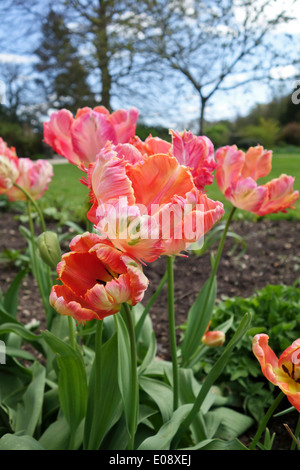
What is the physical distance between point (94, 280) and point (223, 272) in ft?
6.75

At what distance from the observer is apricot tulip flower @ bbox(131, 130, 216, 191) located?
62 cm

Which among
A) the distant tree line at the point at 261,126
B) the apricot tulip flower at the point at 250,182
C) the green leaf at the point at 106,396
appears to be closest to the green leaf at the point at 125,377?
the green leaf at the point at 106,396

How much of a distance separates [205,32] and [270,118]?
344 centimetres

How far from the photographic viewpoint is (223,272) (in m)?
2.53

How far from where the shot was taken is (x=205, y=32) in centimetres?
559

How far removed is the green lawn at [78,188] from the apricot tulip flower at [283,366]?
1.40 m

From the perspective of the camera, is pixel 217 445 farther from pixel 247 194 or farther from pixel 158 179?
pixel 158 179

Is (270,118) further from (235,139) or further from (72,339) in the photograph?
(72,339)

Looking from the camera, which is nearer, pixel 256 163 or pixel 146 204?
pixel 146 204

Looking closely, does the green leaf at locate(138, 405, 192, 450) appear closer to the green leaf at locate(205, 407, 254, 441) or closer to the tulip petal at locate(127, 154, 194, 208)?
the green leaf at locate(205, 407, 254, 441)

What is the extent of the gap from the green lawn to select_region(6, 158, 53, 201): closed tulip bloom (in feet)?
2.25

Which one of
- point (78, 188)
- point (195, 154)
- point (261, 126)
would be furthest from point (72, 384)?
point (261, 126)

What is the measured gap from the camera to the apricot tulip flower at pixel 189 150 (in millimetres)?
619

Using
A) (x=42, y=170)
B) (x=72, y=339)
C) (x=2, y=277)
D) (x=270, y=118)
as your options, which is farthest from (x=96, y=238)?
(x=270, y=118)
